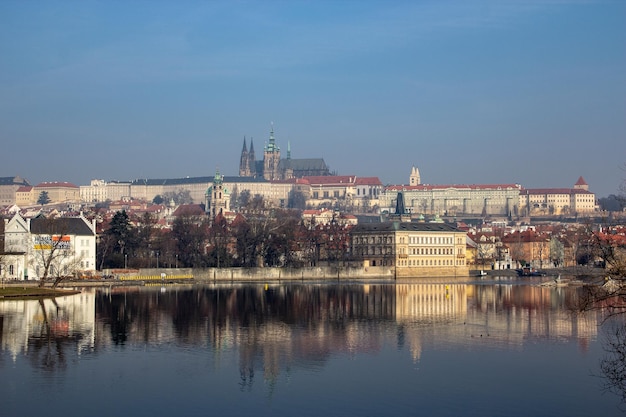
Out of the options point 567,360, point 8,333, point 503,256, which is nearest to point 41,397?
point 8,333

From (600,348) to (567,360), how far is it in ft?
9.47

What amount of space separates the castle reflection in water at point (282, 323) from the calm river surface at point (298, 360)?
→ 8 cm

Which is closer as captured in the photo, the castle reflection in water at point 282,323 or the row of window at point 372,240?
the castle reflection in water at point 282,323

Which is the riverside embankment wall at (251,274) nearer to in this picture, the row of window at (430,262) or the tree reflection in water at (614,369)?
the row of window at (430,262)

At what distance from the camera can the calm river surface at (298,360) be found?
23406 millimetres

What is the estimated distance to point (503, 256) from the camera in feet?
381

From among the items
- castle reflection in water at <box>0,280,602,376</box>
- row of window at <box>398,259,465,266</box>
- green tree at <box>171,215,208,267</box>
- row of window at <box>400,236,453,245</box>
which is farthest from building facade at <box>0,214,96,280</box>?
row of window at <box>400,236,453,245</box>

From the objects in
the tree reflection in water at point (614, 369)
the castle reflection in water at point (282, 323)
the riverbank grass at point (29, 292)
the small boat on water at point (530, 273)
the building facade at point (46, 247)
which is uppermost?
the building facade at point (46, 247)

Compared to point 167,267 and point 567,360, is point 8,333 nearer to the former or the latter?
point 567,360

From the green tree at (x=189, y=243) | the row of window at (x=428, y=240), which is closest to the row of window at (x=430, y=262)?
the row of window at (x=428, y=240)

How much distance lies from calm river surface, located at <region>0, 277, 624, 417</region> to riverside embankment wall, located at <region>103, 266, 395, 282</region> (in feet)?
74.5

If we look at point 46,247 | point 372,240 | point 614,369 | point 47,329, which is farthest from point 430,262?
point 614,369

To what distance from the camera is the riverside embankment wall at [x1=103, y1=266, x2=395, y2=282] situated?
72456 mm

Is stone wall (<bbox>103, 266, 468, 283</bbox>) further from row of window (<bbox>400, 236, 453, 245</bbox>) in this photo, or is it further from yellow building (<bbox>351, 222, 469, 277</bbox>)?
row of window (<bbox>400, 236, 453, 245</bbox>)
